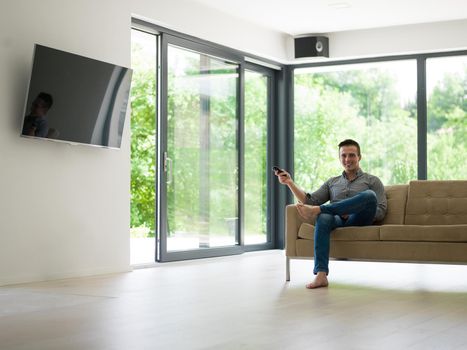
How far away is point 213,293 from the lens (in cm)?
499

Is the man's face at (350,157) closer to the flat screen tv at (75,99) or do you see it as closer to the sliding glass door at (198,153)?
the flat screen tv at (75,99)

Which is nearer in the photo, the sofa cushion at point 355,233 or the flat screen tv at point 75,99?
the sofa cushion at point 355,233

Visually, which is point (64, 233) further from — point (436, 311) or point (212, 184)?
point (436, 311)

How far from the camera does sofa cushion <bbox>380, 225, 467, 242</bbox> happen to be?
510 centimetres

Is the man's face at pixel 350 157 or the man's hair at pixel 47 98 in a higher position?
the man's hair at pixel 47 98

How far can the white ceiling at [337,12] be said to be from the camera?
7.76 metres

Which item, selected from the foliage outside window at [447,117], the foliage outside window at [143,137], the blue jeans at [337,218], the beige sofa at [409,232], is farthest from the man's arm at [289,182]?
the foliage outside window at [143,137]

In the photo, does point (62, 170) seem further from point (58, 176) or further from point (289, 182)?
point (289, 182)

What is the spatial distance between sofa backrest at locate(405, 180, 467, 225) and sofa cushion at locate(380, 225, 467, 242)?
565 millimetres

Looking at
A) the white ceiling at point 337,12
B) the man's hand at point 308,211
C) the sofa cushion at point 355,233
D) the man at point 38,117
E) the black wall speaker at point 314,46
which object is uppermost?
the white ceiling at point 337,12

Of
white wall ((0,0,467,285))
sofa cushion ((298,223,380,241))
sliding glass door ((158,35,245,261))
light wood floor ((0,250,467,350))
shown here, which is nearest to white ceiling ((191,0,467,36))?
sliding glass door ((158,35,245,261))

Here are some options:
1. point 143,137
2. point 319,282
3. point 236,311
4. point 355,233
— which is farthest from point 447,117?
point 236,311

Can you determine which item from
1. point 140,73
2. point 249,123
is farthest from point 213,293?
point 140,73

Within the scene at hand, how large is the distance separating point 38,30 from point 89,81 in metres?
0.56
